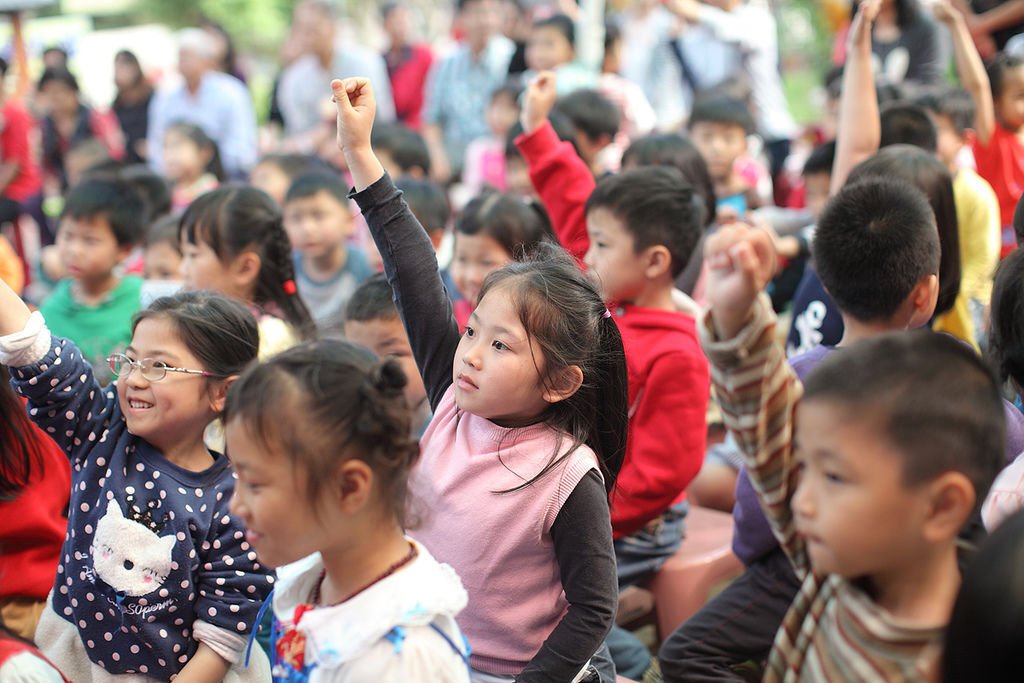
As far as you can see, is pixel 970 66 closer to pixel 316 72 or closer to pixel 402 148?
pixel 402 148

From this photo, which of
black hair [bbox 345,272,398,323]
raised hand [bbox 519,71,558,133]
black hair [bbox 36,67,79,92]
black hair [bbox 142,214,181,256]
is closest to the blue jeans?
black hair [bbox 345,272,398,323]

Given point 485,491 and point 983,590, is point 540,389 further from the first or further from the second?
point 983,590

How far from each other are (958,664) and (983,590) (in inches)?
3.4

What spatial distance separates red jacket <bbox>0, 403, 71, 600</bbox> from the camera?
231 cm

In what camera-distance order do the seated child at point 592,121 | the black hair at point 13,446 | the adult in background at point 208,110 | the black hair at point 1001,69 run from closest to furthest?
the black hair at point 13,446, the black hair at point 1001,69, the seated child at point 592,121, the adult in background at point 208,110

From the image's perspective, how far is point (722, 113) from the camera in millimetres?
5121

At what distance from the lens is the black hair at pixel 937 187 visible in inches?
104

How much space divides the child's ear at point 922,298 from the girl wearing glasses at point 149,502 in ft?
4.45

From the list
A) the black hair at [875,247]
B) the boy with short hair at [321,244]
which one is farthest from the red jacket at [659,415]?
the boy with short hair at [321,244]

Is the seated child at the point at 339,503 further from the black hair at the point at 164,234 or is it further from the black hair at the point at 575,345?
the black hair at the point at 164,234

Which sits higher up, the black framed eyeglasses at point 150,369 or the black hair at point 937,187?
the black framed eyeglasses at point 150,369

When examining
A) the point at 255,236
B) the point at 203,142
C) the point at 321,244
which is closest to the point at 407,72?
the point at 203,142

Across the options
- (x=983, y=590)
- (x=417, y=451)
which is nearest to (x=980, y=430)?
(x=983, y=590)

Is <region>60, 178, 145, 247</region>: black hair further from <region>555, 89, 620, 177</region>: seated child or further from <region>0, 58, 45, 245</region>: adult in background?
<region>0, 58, 45, 245</region>: adult in background
